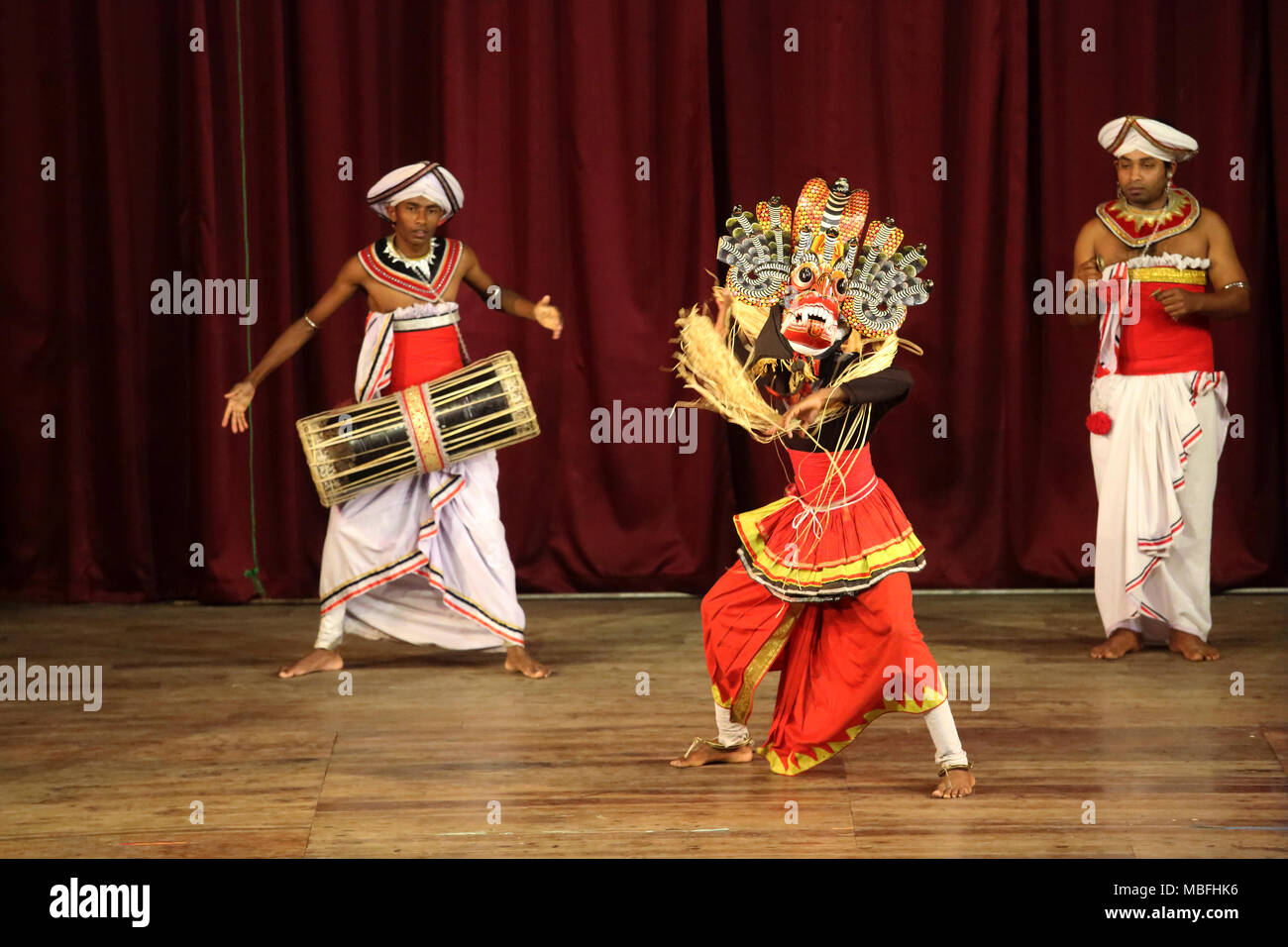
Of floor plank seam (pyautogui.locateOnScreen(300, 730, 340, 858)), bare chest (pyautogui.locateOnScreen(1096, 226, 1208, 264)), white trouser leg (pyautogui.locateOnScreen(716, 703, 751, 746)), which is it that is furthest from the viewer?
bare chest (pyautogui.locateOnScreen(1096, 226, 1208, 264))

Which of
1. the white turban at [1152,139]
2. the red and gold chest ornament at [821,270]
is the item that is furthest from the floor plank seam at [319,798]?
the white turban at [1152,139]

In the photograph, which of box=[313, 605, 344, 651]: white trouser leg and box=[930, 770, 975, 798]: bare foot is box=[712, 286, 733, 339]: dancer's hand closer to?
box=[930, 770, 975, 798]: bare foot

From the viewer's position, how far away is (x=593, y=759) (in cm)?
432

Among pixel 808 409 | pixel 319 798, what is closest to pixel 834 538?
pixel 808 409

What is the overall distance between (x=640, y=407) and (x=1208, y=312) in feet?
7.37

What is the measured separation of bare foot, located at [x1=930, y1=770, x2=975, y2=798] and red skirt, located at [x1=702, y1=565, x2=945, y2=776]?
0.67 feet

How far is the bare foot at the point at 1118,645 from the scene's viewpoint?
17.6 feet

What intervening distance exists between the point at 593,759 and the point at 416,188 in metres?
1.96

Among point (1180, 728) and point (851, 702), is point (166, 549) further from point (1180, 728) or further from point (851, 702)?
point (1180, 728)

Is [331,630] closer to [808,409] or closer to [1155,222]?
[808,409]

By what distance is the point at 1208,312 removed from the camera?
5246 mm

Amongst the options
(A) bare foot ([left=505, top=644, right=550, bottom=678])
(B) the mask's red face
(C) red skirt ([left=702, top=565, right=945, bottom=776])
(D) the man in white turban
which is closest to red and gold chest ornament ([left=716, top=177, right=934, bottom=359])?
(B) the mask's red face

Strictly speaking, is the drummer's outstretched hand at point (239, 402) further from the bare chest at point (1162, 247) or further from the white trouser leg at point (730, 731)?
the bare chest at point (1162, 247)

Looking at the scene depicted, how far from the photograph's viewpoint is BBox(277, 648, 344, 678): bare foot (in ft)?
17.3
